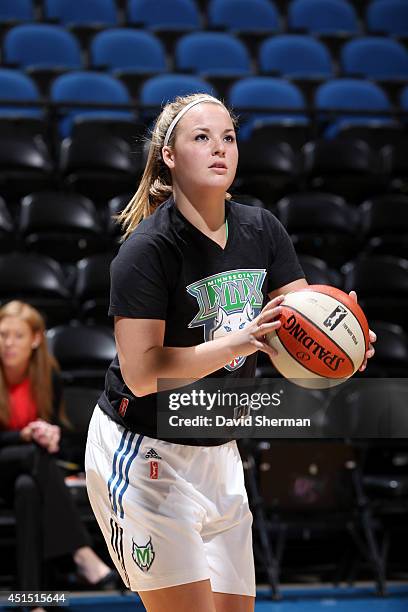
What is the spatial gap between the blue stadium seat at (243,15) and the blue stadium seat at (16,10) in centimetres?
181

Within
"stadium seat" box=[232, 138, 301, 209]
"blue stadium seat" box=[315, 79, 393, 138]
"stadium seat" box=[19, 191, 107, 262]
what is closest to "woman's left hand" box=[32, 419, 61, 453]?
"stadium seat" box=[19, 191, 107, 262]

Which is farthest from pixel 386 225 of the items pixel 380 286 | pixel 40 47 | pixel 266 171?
pixel 40 47

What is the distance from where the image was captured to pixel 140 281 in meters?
2.23

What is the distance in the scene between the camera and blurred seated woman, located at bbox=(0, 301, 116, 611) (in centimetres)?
423

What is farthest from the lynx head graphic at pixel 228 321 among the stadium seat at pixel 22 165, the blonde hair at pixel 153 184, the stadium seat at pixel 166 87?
the stadium seat at pixel 166 87

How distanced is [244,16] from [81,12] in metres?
1.68

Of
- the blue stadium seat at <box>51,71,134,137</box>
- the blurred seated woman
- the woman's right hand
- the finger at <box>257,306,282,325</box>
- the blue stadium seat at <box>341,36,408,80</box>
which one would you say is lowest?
the blurred seated woman

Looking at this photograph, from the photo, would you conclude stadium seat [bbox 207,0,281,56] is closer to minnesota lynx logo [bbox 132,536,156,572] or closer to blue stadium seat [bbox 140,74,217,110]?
blue stadium seat [bbox 140,74,217,110]

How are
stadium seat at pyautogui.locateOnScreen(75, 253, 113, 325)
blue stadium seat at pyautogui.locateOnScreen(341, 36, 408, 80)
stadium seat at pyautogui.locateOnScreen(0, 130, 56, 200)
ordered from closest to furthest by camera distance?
stadium seat at pyautogui.locateOnScreen(75, 253, 113, 325)
stadium seat at pyautogui.locateOnScreen(0, 130, 56, 200)
blue stadium seat at pyautogui.locateOnScreen(341, 36, 408, 80)

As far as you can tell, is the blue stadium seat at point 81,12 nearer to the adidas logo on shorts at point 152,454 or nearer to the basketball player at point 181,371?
the basketball player at point 181,371

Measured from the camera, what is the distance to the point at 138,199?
2.56 meters

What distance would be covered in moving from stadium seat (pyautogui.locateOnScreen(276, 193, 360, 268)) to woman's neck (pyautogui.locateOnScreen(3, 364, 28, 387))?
87.6 inches

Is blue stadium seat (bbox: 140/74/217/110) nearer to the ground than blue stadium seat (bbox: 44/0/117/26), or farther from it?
nearer to the ground

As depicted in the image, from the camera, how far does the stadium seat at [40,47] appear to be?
27.7 ft
